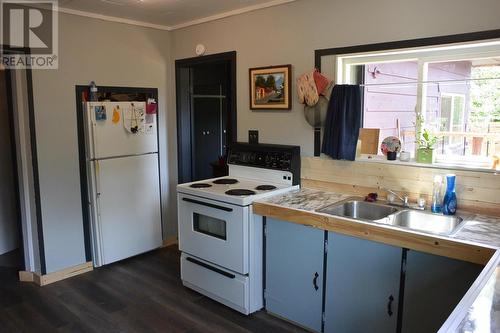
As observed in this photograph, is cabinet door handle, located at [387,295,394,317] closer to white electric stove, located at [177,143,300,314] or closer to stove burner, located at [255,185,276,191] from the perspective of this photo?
white electric stove, located at [177,143,300,314]

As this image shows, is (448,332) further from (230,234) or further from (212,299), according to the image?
(212,299)

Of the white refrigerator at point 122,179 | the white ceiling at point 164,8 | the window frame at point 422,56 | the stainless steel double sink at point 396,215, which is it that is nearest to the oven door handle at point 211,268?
the stainless steel double sink at point 396,215

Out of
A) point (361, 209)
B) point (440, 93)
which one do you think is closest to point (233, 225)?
point (361, 209)

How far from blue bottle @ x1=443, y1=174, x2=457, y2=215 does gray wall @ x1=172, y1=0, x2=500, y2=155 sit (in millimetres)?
885

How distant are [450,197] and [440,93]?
2.37 ft

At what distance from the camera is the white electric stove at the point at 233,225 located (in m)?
2.86

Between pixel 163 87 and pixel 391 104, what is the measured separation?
7.68 ft

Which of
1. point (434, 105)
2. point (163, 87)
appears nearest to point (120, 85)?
point (163, 87)

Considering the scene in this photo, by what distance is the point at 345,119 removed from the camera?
9.48ft

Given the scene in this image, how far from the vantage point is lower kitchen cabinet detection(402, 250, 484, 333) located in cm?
200

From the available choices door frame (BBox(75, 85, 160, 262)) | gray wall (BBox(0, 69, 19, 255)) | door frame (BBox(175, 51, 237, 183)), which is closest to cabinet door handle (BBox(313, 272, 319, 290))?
door frame (BBox(175, 51, 237, 183))

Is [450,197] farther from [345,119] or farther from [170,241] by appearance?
[170,241]

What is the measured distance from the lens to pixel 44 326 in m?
2.88

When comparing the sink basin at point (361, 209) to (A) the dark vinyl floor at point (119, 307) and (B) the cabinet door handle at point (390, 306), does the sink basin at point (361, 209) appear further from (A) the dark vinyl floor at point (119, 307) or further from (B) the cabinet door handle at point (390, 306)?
(A) the dark vinyl floor at point (119, 307)
